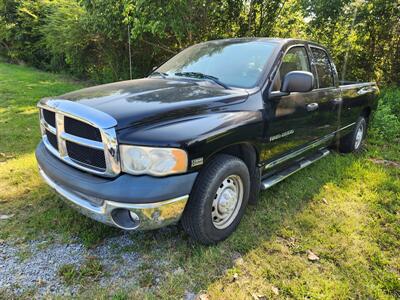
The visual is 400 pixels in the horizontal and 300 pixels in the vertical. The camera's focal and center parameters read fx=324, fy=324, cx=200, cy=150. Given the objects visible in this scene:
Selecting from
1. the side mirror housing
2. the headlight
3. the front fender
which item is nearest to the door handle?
the side mirror housing

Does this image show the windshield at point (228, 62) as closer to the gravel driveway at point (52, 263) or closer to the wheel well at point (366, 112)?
the gravel driveway at point (52, 263)

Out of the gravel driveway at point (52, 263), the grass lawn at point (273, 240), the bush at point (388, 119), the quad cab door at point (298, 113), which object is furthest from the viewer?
the bush at point (388, 119)

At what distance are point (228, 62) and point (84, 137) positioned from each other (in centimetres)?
175

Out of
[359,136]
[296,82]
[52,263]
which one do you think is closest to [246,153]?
[296,82]

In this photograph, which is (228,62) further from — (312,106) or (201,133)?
(201,133)

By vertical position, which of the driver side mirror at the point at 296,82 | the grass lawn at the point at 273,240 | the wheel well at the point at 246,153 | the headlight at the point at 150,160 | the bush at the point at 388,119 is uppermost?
the driver side mirror at the point at 296,82

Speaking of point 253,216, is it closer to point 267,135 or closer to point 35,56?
point 267,135

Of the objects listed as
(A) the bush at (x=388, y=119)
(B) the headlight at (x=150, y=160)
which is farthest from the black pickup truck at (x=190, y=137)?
(A) the bush at (x=388, y=119)

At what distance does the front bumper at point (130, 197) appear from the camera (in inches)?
86.5

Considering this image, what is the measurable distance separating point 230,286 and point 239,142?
1.13 m

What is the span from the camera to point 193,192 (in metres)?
2.50

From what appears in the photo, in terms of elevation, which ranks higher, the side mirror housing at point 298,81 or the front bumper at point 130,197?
the side mirror housing at point 298,81

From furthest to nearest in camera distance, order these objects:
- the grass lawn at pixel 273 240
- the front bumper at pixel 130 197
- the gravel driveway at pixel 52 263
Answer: the grass lawn at pixel 273 240 → the gravel driveway at pixel 52 263 → the front bumper at pixel 130 197

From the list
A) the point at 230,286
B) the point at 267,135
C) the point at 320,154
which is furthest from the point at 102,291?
the point at 320,154
